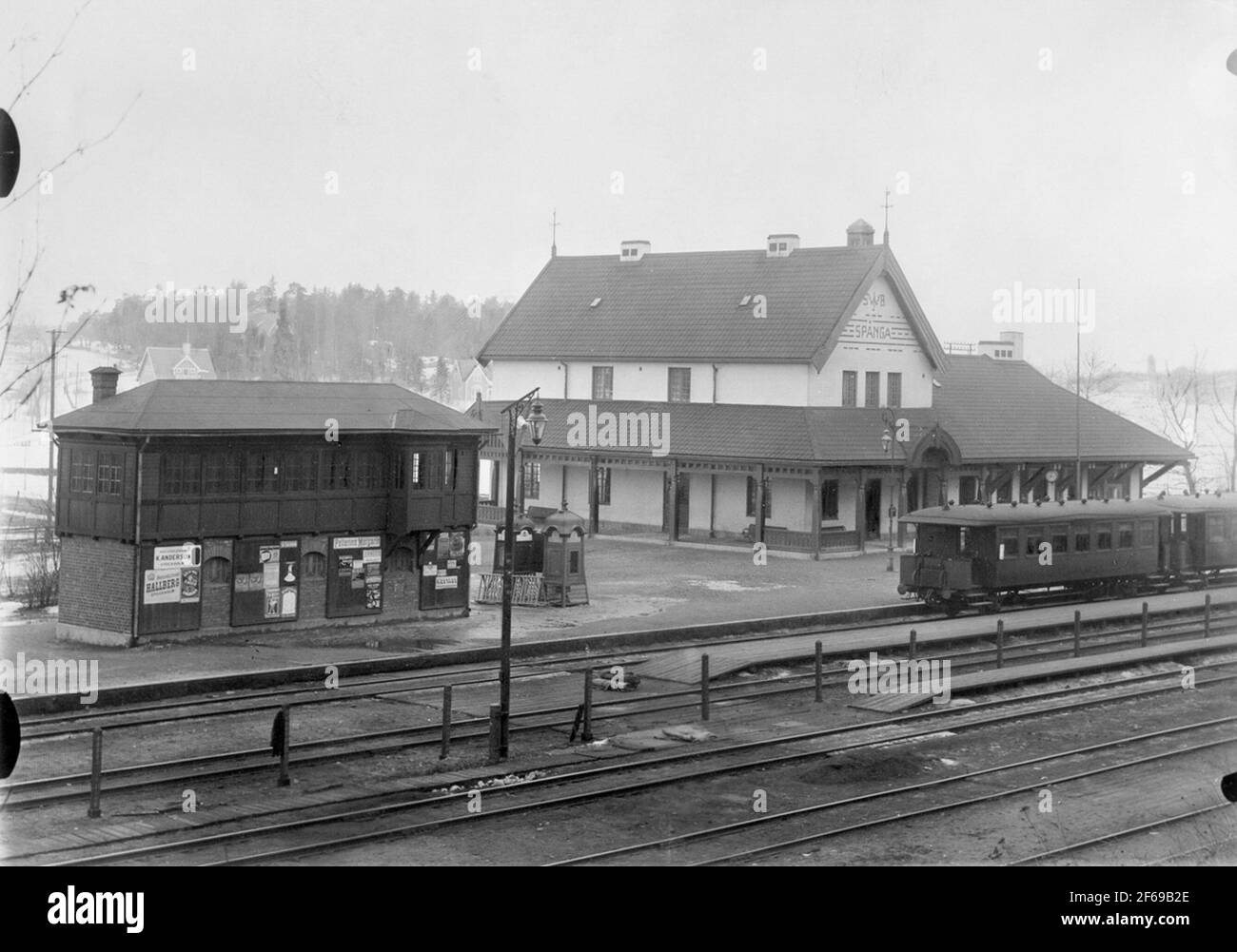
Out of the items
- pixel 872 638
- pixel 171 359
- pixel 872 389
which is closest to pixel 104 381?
pixel 872 638

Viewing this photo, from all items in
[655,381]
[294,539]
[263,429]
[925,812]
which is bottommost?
[925,812]

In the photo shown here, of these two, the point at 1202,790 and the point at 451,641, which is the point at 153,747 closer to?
the point at 451,641

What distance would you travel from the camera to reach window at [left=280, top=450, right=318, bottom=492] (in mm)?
25469

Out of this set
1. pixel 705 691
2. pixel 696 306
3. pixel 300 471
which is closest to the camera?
pixel 705 691

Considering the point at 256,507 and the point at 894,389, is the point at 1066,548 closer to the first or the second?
the point at 894,389

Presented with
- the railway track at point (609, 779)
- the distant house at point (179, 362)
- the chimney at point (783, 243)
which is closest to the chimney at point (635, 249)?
the chimney at point (783, 243)

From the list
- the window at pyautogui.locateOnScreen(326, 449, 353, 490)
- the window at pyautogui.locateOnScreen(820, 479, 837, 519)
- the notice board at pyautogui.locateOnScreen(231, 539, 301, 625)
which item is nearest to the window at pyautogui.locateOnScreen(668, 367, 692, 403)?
the window at pyautogui.locateOnScreen(820, 479, 837, 519)

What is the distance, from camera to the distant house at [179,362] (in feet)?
128

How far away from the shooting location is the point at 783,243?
1908 inches

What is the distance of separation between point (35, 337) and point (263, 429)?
30.5ft

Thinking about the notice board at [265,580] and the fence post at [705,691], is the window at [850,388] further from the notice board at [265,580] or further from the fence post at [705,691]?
the fence post at [705,691]

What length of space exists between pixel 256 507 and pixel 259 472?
2.07 ft
